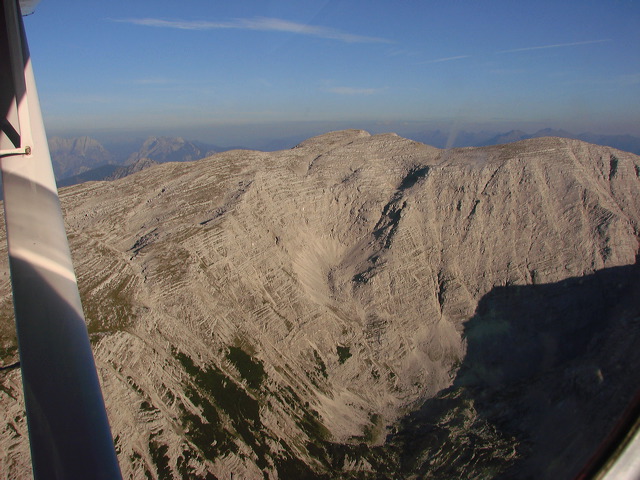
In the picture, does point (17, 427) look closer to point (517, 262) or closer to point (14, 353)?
point (14, 353)

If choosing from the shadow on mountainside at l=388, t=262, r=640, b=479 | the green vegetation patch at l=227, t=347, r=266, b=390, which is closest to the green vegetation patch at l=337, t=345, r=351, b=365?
the shadow on mountainside at l=388, t=262, r=640, b=479

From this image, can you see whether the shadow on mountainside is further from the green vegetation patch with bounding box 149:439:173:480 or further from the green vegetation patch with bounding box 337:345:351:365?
the green vegetation patch with bounding box 149:439:173:480

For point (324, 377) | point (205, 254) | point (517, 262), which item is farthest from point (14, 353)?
point (517, 262)

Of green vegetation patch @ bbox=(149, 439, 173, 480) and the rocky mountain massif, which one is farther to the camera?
the rocky mountain massif

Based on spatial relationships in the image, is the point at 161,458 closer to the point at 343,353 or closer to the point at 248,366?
the point at 248,366

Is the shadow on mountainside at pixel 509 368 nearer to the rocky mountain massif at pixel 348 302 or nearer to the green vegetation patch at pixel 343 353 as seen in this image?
the rocky mountain massif at pixel 348 302

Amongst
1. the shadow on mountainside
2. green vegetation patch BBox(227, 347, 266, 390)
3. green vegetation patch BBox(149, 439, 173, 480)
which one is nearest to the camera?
green vegetation patch BBox(149, 439, 173, 480)

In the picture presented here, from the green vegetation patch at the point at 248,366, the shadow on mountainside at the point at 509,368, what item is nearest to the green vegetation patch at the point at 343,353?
the shadow on mountainside at the point at 509,368

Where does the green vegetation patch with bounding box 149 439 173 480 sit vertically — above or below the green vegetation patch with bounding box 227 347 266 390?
below
